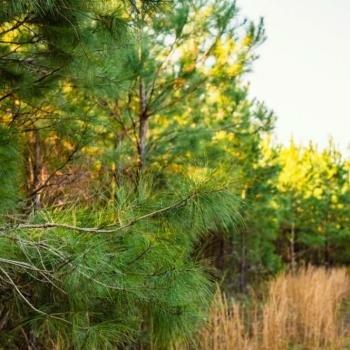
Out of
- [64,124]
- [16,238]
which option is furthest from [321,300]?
[16,238]

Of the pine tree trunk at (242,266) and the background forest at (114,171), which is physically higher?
the background forest at (114,171)

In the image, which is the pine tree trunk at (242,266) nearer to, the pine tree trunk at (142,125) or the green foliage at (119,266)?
the pine tree trunk at (142,125)

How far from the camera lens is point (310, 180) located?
14672 mm

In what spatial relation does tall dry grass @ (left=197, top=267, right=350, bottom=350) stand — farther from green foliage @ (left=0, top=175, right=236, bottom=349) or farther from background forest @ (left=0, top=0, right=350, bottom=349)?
green foliage @ (left=0, top=175, right=236, bottom=349)

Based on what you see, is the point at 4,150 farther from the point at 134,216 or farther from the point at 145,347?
the point at 145,347

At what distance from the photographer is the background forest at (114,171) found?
2.15 meters

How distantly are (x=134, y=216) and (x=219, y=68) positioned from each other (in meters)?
3.83

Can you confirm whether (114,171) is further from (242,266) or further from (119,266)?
(242,266)

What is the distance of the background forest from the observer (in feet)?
7.05

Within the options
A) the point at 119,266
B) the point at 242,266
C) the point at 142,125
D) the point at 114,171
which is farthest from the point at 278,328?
the point at 242,266

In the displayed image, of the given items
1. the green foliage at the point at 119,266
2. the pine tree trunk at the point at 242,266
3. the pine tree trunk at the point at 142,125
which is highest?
the pine tree trunk at the point at 142,125

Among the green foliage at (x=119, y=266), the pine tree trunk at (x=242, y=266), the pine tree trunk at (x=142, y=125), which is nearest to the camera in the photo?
the green foliage at (x=119, y=266)

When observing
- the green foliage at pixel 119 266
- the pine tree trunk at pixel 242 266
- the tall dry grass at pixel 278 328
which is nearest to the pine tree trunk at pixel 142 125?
the tall dry grass at pixel 278 328

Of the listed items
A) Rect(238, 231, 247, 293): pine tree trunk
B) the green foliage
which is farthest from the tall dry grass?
Rect(238, 231, 247, 293): pine tree trunk
